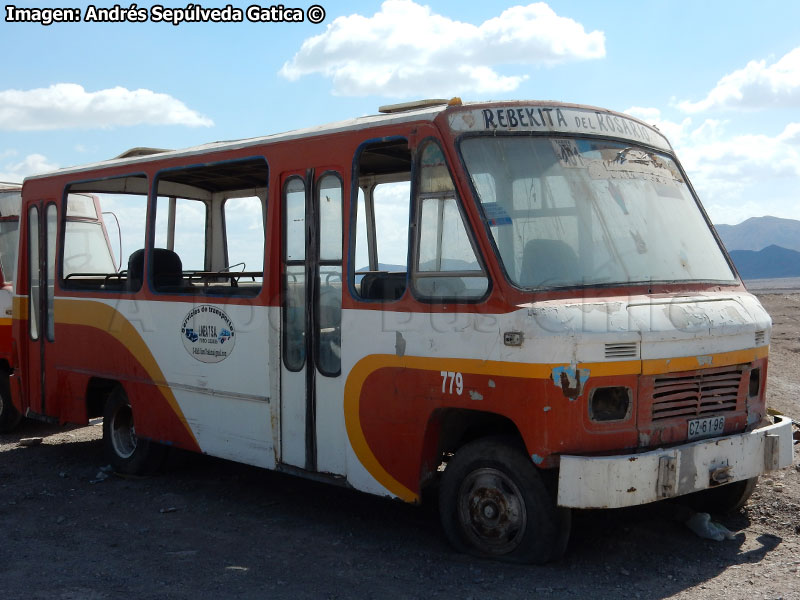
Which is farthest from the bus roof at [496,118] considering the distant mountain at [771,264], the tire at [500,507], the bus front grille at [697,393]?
the distant mountain at [771,264]

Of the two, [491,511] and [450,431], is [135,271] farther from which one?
[491,511]

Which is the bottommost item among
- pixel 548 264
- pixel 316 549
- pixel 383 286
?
pixel 316 549

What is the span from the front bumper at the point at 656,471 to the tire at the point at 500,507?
247 mm

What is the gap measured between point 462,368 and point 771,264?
158 metres

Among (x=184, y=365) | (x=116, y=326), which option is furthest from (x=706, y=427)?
(x=116, y=326)

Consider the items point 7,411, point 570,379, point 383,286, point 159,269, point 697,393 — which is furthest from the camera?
point 7,411

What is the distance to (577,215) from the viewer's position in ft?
18.9

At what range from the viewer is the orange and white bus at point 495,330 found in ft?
17.4

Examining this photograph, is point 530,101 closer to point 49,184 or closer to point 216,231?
point 216,231

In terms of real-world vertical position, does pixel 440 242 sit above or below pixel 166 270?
above

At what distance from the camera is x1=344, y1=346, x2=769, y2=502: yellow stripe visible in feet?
17.2

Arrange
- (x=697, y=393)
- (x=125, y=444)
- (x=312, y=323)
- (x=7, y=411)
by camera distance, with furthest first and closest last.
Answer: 1. (x=7, y=411)
2. (x=125, y=444)
3. (x=312, y=323)
4. (x=697, y=393)

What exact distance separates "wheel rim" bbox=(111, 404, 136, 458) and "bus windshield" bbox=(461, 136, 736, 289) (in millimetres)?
4909

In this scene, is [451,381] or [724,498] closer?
[451,381]
